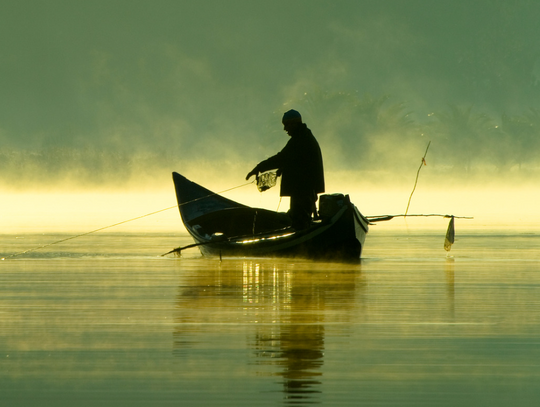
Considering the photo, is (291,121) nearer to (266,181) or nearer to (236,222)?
(266,181)

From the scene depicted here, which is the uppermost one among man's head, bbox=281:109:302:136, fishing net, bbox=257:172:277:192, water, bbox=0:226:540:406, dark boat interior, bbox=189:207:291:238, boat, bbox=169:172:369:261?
man's head, bbox=281:109:302:136

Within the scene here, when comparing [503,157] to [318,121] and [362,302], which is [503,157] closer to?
[318,121]

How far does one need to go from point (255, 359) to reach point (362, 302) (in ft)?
10.2

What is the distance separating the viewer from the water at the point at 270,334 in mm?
6312

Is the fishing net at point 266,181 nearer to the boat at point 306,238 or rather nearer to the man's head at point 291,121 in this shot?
the boat at point 306,238

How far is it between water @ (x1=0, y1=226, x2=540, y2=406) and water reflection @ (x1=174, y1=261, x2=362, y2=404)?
2 centimetres

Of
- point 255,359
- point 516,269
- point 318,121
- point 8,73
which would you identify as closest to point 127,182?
point 318,121

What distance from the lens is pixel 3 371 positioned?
6.87 meters

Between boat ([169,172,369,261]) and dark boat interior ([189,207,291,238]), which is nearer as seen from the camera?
boat ([169,172,369,261])

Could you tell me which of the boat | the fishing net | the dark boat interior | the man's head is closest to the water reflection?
the boat

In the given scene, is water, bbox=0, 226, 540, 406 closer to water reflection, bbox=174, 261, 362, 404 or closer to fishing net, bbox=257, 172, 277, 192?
water reflection, bbox=174, 261, 362, 404

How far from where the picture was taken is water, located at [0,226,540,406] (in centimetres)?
631

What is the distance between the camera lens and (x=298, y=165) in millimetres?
14320

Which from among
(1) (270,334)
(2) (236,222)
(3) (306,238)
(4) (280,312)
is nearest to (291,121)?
(3) (306,238)
